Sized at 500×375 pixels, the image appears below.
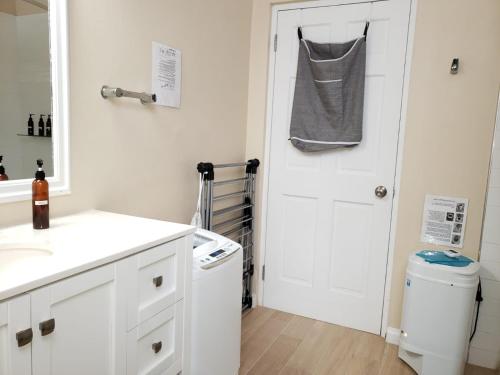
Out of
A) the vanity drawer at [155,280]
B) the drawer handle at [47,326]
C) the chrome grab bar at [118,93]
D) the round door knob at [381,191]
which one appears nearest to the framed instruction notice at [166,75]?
the chrome grab bar at [118,93]

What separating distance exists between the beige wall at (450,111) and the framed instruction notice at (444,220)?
0.12 ft

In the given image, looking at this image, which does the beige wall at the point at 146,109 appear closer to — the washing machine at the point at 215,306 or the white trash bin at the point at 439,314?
the washing machine at the point at 215,306

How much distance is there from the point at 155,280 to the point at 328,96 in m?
1.77

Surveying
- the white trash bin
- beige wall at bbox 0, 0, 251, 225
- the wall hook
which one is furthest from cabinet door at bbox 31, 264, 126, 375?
the wall hook

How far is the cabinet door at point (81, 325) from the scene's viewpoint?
2.98 ft

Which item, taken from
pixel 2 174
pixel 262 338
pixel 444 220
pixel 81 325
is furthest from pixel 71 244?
pixel 444 220

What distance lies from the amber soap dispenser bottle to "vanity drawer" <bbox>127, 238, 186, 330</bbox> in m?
0.40

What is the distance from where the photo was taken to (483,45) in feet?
7.08

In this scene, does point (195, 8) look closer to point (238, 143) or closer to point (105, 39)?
point (105, 39)

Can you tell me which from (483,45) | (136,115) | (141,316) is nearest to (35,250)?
(141,316)

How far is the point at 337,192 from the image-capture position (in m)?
2.62

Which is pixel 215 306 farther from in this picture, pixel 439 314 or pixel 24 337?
pixel 439 314

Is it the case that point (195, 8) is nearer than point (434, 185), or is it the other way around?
point (195, 8)

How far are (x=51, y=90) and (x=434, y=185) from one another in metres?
2.11
